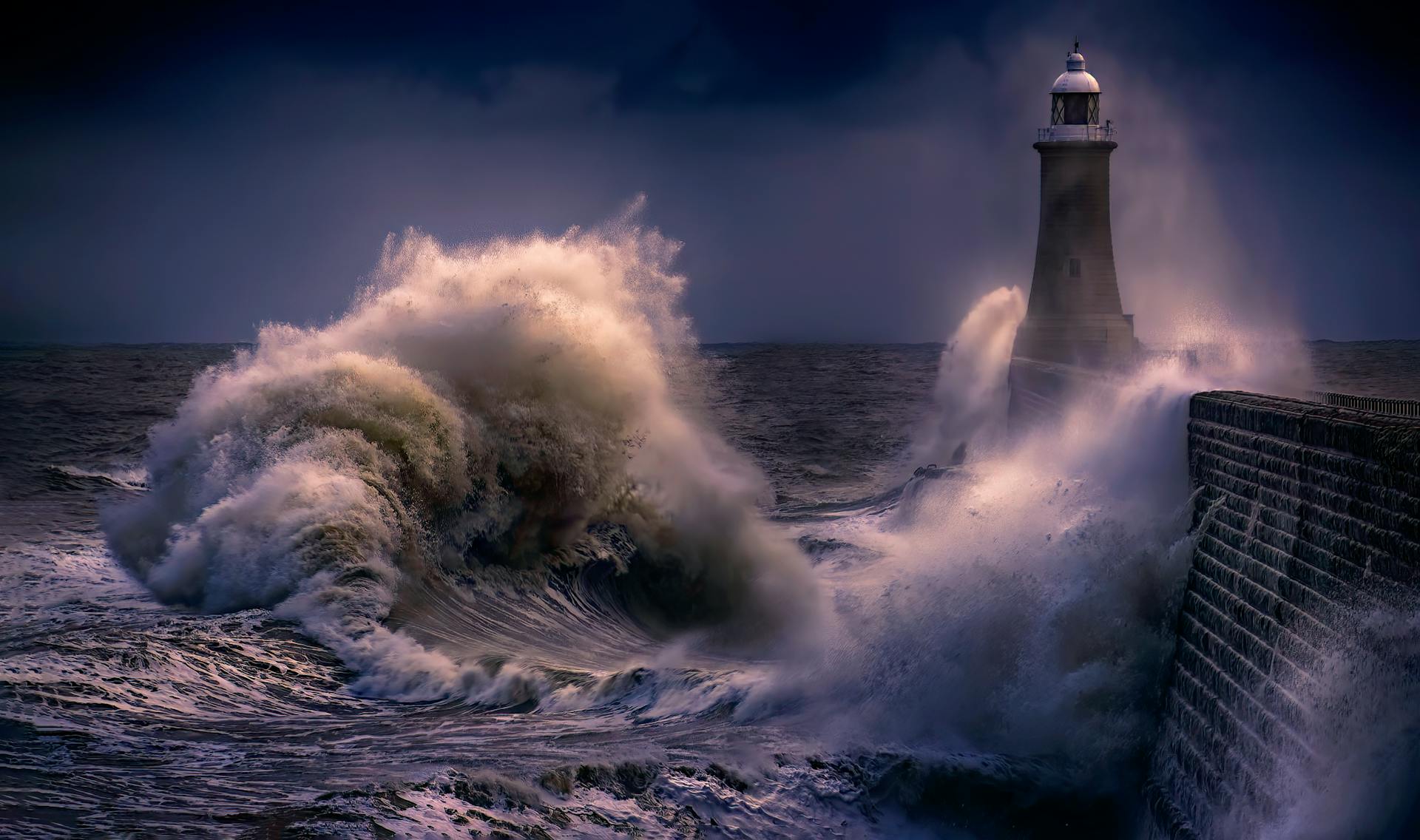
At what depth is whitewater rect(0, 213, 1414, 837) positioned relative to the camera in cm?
701

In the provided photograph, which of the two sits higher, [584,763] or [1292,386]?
[1292,386]

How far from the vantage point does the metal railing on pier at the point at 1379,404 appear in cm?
826

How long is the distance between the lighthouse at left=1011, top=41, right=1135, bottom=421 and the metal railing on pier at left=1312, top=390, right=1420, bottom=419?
1069 cm

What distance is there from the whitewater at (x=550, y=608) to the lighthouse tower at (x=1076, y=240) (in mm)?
4123

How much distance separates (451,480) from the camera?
12359 millimetres

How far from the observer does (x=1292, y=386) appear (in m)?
16.8

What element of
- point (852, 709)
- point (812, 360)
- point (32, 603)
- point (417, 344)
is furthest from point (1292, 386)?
point (812, 360)

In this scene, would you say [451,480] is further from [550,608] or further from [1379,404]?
[1379,404]

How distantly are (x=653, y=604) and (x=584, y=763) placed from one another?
5.13 m

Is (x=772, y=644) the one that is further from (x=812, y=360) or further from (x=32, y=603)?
(x=812, y=360)

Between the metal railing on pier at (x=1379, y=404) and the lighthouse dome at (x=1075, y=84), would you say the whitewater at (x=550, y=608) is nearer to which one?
the metal railing on pier at (x=1379, y=404)

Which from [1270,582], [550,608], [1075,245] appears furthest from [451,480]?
[1075,245]

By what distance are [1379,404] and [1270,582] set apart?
266 centimetres

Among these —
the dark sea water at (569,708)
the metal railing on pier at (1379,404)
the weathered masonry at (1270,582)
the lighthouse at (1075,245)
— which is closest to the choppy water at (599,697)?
the dark sea water at (569,708)
